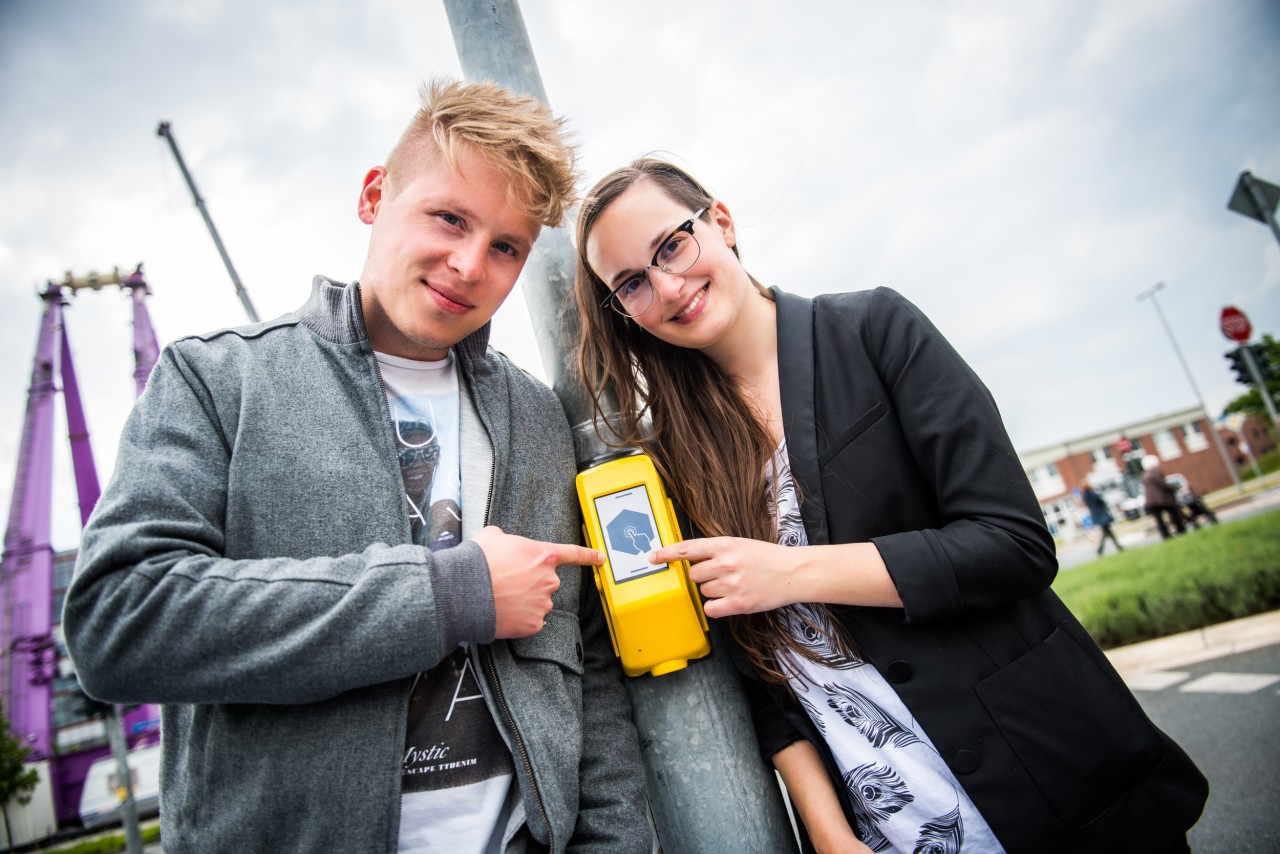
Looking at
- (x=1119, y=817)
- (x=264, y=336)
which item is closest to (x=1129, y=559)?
(x=1119, y=817)

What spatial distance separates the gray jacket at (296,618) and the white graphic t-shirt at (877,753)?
507 millimetres

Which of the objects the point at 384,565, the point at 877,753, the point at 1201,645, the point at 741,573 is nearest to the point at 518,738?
the point at 384,565

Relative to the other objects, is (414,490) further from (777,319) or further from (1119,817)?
(1119,817)

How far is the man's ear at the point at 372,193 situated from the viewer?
1.79 m

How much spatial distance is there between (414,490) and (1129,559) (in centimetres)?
1115

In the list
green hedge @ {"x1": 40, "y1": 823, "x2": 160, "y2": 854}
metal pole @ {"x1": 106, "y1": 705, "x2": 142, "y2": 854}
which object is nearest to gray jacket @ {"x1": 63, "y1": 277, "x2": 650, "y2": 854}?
metal pole @ {"x1": 106, "y1": 705, "x2": 142, "y2": 854}

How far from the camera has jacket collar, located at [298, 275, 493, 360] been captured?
5.16ft

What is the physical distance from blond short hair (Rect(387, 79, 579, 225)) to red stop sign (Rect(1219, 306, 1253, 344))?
10.8 metres

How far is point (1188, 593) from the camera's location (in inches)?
241

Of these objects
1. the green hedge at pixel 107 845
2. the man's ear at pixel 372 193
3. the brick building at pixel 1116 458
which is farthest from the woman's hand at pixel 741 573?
the brick building at pixel 1116 458

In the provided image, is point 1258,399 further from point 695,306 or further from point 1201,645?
point 695,306

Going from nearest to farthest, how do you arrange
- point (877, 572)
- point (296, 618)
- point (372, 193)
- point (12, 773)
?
point (296, 618) < point (877, 572) < point (372, 193) < point (12, 773)

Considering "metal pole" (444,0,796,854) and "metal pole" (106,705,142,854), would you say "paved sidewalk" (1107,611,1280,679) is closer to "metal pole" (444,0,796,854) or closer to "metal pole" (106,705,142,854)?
"metal pole" (444,0,796,854)

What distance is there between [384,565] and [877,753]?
1.22 meters
